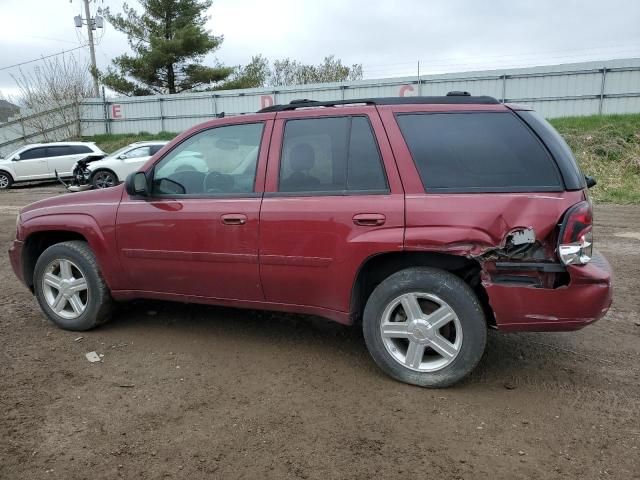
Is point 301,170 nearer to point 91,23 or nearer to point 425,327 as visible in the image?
point 425,327

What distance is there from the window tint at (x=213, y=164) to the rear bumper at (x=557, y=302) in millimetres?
1855

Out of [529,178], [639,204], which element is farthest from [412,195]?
[639,204]

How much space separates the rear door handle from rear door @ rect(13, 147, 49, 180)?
778 inches

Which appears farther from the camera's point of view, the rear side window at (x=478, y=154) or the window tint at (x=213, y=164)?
the window tint at (x=213, y=164)

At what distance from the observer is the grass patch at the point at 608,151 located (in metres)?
14.3

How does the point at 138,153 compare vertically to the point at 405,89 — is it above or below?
below

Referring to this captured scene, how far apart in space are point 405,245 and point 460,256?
342 mm

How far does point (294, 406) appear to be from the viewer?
324 centimetres

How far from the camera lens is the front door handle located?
372 centimetres

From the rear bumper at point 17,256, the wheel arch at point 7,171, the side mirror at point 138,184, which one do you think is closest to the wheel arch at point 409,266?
the side mirror at point 138,184

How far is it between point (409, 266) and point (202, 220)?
1502 millimetres

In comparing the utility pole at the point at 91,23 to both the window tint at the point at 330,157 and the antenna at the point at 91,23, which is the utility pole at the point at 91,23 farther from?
the window tint at the point at 330,157

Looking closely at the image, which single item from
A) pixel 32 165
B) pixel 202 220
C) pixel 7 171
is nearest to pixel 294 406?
pixel 202 220

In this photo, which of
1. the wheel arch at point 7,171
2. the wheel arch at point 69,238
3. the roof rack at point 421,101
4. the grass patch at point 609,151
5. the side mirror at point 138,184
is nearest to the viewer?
the roof rack at point 421,101
